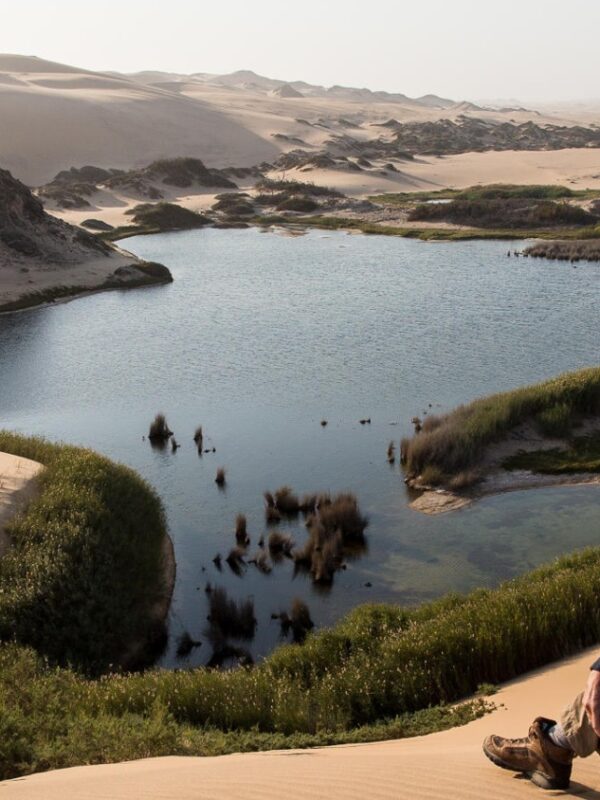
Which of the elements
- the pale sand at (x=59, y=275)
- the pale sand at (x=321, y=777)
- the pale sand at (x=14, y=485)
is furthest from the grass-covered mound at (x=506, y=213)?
the pale sand at (x=321, y=777)

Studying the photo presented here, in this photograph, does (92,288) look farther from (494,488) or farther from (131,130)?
(131,130)

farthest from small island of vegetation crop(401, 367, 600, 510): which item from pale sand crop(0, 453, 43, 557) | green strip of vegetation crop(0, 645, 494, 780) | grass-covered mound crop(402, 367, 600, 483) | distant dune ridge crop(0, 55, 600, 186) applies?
distant dune ridge crop(0, 55, 600, 186)

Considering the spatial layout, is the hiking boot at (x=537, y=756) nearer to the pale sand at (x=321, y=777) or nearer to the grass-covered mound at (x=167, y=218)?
the pale sand at (x=321, y=777)

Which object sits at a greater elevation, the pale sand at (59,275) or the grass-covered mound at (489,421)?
the grass-covered mound at (489,421)

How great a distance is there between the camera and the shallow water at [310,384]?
17703 mm

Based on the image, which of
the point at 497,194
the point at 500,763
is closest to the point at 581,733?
the point at 500,763

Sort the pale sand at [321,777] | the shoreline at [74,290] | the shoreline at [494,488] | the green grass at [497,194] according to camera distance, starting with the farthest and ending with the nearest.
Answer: the green grass at [497,194], the shoreline at [74,290], the shoreline at [494,488], the pale sand at [321,777]

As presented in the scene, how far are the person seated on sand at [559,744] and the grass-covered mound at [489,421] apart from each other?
14267 millimetres

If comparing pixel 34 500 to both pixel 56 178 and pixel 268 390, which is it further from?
pixel 56 178

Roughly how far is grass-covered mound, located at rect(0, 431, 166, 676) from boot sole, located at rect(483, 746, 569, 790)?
7266 mm

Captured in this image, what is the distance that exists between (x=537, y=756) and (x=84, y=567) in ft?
31.1

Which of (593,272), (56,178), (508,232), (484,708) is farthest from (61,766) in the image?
(56,178)

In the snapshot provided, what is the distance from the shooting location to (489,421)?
22.6m

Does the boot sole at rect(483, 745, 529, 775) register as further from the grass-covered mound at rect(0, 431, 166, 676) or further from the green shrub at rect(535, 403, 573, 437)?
the green shrub at rect(535, 403, 573, 437)
